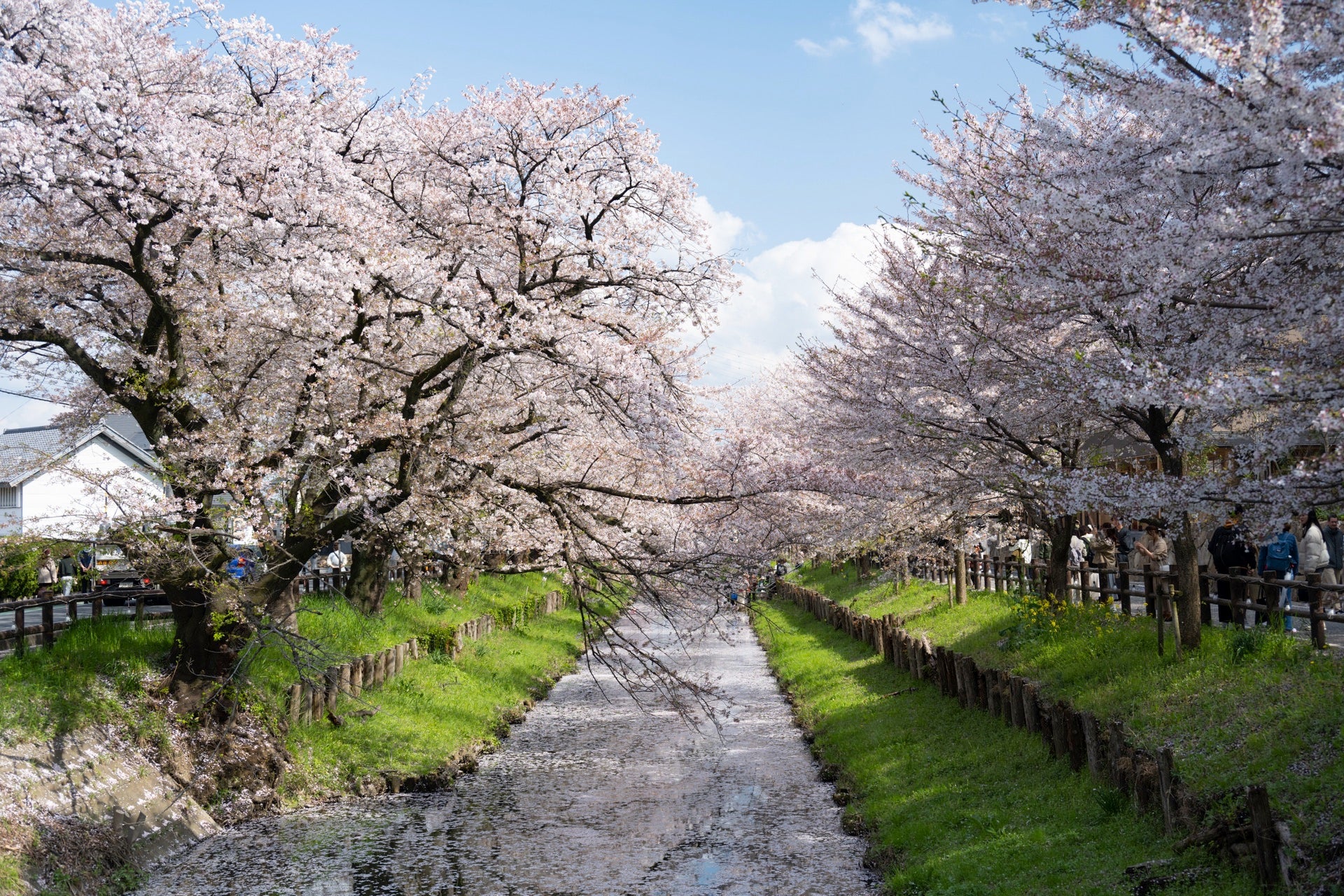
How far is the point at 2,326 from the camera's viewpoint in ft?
39.6

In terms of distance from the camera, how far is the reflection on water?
10.1 m

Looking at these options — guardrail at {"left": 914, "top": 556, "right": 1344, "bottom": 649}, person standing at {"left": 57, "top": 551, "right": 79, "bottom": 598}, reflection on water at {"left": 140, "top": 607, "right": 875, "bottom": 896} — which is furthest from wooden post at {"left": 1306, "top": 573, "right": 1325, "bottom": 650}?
person standing at {"left": 57, "top": 551, "right": 79, "bottom": 598}

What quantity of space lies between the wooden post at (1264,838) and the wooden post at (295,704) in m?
11.6

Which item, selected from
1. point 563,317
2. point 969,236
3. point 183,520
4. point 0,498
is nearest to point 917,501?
point 969,236

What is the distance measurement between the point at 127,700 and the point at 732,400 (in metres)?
39.5

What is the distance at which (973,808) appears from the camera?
1044cm

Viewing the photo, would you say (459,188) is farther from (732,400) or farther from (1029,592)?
(732,400)

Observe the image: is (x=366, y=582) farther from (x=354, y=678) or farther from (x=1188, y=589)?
(x=1188, y=589)

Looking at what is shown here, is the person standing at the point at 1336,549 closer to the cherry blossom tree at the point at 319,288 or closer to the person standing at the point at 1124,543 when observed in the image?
the person standing at the point at 1124,543

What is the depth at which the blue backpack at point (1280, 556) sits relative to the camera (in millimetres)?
14438

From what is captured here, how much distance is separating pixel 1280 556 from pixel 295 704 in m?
13.8

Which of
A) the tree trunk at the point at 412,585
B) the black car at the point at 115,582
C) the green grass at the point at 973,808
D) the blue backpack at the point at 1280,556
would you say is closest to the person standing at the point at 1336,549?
the blue backpack at the point at 1280,556

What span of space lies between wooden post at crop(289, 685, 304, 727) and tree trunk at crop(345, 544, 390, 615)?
6332mm

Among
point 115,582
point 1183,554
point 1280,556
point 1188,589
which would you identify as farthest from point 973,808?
point 115,582
